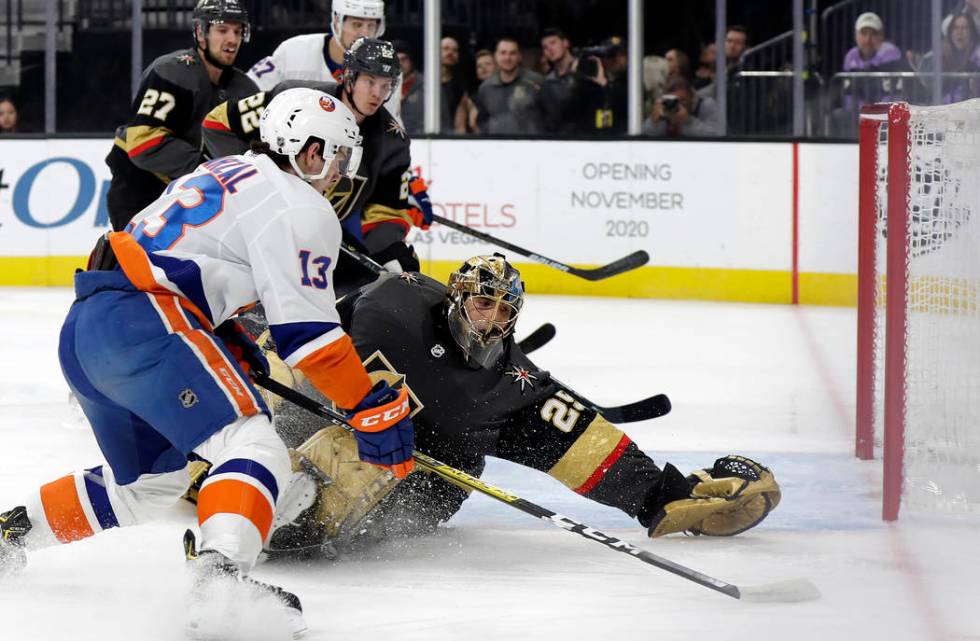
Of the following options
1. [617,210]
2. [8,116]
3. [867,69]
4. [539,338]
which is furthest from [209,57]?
[8,116]

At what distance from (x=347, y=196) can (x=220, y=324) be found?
54.6 inches

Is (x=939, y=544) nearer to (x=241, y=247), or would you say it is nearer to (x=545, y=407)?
(x=545, y=407)

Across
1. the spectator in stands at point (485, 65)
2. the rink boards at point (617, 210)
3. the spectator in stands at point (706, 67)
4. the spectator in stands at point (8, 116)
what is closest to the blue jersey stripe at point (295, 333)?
the rink boards at point (617, 210)

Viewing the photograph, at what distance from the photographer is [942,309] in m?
3.72

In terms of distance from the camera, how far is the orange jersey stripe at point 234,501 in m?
2.46

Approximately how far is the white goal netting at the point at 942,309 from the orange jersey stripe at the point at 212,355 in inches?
61.5

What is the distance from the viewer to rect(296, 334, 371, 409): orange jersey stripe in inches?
102

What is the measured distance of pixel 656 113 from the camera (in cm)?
744

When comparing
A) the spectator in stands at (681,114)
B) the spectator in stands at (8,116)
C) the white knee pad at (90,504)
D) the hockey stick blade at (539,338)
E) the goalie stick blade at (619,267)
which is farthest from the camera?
the spectator in stands at (8,116)

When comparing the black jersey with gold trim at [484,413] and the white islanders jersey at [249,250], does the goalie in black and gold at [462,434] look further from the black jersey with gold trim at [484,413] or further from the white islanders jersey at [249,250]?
the white islanders jersey at [249,250]

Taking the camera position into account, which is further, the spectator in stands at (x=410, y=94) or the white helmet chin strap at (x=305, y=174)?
the spectator in stands at (x=410, y=94)

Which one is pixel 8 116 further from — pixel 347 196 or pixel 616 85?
pixel 347 196

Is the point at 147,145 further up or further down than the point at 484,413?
further up

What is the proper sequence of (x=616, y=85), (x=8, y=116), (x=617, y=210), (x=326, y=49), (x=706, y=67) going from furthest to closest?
(x=8, y=116) < (x=616, y=85) < (x=706, y=67) < (x=617, y=210) < (x=326, y=49)
